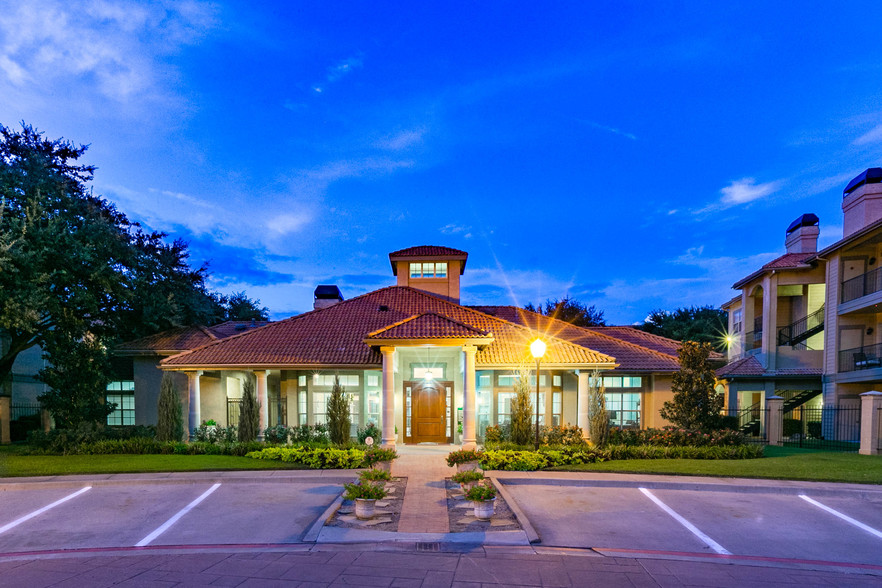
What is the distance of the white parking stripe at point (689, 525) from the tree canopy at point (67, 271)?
1852cm

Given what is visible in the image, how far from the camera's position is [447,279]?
22875 mm

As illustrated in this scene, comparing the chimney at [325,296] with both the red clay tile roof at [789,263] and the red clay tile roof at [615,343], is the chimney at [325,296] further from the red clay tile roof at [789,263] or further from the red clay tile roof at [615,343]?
the red clay tile roof at [789,263]

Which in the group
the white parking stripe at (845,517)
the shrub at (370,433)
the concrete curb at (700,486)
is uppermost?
the white parking stripe at (845,517)

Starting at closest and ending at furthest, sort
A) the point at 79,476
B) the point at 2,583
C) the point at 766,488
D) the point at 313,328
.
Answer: the point at 2,583, the point at 766,488, the point at 79,476, the point at 313,328

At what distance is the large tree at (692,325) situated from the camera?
132 ft

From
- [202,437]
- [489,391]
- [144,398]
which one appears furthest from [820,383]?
[144,398]

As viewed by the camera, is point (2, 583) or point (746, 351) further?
point (746, 351)

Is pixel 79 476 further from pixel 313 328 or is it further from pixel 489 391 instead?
pixel 489 391

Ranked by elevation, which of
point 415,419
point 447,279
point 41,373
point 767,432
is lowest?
point 767,432

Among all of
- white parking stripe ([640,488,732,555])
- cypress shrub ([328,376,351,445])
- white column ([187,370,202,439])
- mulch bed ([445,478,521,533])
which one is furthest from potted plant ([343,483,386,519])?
white column ([187,370,202,439])

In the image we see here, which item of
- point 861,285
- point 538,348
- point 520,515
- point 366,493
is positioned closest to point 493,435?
point 538,348

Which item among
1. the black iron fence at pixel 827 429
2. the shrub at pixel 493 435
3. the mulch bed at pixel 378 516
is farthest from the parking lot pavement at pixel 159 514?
the black iron fence at pixel 827 429

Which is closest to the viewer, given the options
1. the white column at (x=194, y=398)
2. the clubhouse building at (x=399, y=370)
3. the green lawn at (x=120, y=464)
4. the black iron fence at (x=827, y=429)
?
the green lawn at (x=120, y=464)

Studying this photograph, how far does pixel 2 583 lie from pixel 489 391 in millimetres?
14197
